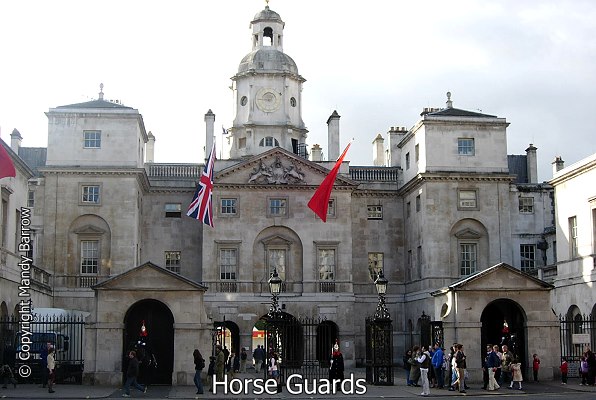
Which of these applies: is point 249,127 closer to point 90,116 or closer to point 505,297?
point 90,116

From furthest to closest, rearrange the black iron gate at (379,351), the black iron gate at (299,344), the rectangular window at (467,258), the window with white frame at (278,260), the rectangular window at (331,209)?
the rectangular window at (331,209), the window with white frame at (278,260), the rectangular window at (467,258), the black iron gate at (299,344), the black iron gate at (379,351)

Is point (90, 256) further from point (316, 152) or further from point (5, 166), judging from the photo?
point (316, 152)

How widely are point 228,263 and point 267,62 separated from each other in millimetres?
16245

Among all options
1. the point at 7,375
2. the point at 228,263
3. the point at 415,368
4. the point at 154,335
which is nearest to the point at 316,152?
the point at 228,263

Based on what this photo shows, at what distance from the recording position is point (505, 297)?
1439 inches

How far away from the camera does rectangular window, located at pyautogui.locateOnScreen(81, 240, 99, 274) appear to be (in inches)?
2077

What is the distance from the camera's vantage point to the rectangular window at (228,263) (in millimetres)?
55906

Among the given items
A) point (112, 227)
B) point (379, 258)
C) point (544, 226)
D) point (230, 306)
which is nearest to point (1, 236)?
Answer: point (112, 227)

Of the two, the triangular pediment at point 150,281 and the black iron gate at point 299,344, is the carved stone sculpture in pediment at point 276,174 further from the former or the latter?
the triangular pediment at point 150,281

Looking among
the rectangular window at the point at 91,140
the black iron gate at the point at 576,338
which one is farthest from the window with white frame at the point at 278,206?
the black iron gate at the point at 576,338

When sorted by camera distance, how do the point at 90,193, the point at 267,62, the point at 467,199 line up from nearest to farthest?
the point at 90,193
the point at 467,199
the point at 267,62

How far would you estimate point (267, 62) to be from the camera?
214 feet

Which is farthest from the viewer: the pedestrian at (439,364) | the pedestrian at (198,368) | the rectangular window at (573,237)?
the rectangular window at (573,237)

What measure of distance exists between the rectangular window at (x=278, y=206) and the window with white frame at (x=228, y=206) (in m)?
2.16
